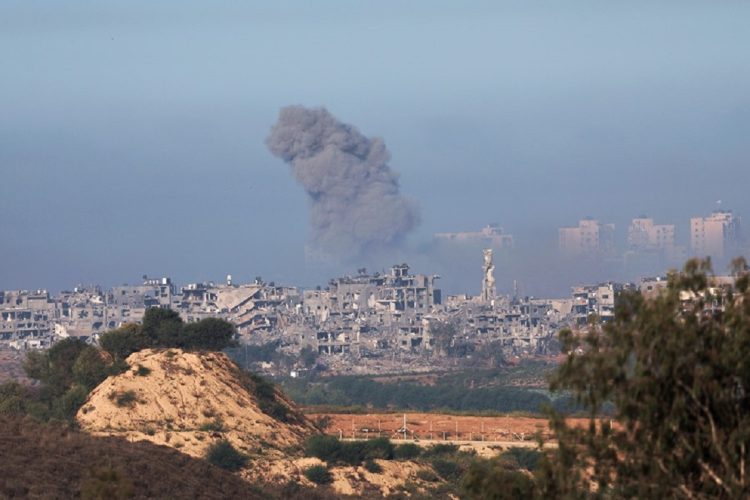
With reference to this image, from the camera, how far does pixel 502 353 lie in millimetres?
167875

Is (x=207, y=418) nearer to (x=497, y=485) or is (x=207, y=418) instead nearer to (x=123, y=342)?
(x=123, y=342)

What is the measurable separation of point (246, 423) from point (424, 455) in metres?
5.33

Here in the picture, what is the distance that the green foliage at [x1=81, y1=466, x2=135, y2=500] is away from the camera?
100ft

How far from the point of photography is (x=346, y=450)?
1893 inches

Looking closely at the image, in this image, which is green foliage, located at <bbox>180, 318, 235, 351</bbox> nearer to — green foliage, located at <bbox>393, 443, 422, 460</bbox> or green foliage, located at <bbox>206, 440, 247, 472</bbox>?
green foliage, located at <bbox>393, 443, 422, 460</bbox>

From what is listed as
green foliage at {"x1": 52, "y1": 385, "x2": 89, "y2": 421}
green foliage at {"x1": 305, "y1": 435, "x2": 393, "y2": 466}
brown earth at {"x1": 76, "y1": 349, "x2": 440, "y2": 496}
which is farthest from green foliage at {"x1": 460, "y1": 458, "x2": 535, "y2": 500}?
green foliage at {"x1": 52, "y1": 385, "x2": 89, "y2": 421}

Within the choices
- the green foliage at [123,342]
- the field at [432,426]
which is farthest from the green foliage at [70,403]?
the field at [432,426]

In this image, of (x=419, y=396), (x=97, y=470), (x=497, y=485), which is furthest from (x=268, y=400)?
(x=419, y=396)

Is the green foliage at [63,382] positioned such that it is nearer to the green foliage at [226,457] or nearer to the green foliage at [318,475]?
the green foliage at [226,457]

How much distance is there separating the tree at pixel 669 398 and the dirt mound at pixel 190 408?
26.0 meters

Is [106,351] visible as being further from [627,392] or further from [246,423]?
[627,392]

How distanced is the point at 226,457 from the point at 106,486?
14686 mm

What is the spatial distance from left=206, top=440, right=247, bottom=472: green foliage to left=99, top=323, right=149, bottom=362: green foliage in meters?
16.3

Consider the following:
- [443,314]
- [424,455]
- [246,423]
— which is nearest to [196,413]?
[246,423]
